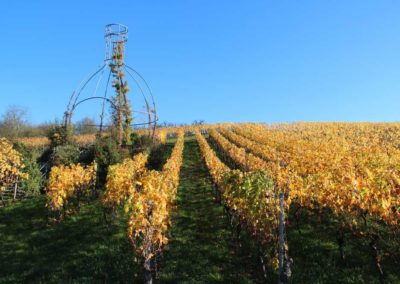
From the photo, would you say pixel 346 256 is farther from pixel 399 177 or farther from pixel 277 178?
pixel 277 178

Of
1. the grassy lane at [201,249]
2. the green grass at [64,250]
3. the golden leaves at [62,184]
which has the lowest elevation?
the green grass at [64,250]

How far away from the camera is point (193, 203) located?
19.9m

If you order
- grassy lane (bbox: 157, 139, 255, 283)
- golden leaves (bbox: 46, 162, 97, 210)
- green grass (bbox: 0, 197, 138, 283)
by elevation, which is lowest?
green grass (bbox: 0, 197, 138, 283)

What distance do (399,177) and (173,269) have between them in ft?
24.6

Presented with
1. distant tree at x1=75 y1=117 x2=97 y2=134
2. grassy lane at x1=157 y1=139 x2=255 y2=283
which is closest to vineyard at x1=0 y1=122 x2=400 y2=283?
grassy lane at x1=157 y1=139 x2=255 y2=283

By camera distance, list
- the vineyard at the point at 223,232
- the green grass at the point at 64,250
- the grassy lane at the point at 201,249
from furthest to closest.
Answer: the green grass at the point at 64,250 → the grassy lane at the point at 201,249 → the vineyard at the point at 223,232

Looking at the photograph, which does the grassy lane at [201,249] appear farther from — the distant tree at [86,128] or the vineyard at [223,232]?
the distant tree at [86,128]

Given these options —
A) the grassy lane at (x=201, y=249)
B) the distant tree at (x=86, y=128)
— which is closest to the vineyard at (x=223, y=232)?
the grassy lane at (x=201, y=249)

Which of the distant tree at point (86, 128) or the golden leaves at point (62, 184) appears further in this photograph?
the distant tree at point (86, 128)

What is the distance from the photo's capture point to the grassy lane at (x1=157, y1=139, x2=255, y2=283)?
10906 mm

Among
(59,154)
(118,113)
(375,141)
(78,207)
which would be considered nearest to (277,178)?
(78,207)

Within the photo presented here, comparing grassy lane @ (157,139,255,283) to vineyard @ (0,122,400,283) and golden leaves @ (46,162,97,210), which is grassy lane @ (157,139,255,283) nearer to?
vineyard @ (0,122,400,283)

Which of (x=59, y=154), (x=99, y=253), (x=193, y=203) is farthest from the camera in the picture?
(x=59, y=154)

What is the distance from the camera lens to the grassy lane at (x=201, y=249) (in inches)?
429
